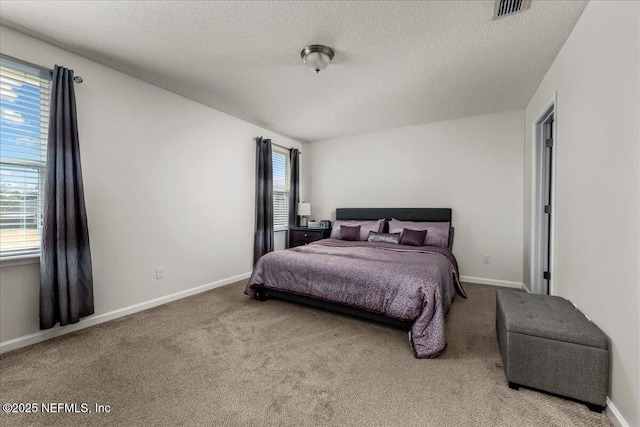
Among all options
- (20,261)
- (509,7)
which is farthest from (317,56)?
(20,261)

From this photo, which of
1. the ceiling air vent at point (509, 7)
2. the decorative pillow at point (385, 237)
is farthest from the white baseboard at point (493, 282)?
the ceiling air vent at point (509, 7)

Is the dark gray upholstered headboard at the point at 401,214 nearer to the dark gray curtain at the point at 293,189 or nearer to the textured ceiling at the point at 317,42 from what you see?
the dark gray curtain at the point at 293,189

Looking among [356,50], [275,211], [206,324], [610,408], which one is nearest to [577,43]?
[356,50]

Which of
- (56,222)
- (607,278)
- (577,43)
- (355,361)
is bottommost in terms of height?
(355,361)

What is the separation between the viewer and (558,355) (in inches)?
57.5

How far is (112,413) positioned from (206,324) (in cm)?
110

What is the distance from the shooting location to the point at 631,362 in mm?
1227

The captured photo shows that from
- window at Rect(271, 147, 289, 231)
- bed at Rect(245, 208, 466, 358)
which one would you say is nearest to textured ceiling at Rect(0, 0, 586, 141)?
window at Rect(271, 147, 289, 231)

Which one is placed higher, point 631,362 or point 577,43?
point 577,43

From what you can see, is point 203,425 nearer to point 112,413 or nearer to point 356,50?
A: point 112,413

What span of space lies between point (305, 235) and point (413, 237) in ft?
6.18

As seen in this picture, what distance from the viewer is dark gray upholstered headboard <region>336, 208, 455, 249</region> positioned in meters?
4.05

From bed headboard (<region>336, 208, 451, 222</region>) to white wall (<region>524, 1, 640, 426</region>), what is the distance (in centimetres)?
184

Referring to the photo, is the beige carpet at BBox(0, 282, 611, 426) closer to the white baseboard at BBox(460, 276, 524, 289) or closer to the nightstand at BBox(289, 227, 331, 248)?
the white baseboard at BBox(460, 276, 524, 289)
